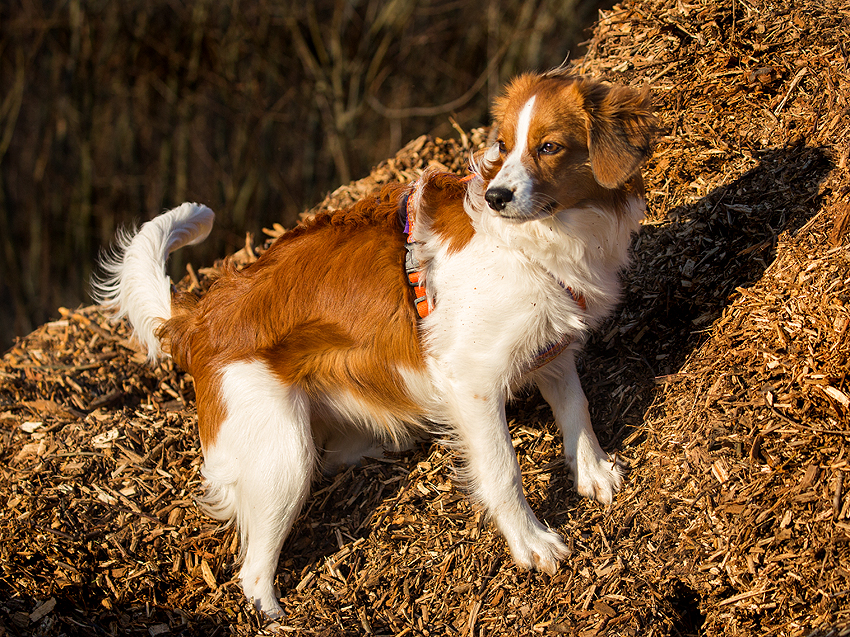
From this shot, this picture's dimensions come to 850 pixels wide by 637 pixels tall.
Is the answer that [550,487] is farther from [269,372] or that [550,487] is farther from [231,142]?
[231,142]

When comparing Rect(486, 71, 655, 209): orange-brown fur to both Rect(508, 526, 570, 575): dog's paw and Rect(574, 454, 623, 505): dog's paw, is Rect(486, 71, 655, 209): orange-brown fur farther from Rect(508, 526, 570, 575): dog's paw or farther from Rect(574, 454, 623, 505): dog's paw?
Rect(508, 526, 570, 575): dog's paw

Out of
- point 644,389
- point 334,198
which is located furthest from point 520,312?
point 334,198

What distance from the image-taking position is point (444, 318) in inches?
112

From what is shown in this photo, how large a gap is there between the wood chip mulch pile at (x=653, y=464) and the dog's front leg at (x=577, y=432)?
97mm

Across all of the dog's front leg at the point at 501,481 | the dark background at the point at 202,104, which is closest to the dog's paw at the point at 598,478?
the dog's front leg at the point at 501,481

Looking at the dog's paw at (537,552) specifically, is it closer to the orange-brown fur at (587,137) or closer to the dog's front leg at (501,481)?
the dog's front leg at (501,481)

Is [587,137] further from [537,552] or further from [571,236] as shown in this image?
[537,552]

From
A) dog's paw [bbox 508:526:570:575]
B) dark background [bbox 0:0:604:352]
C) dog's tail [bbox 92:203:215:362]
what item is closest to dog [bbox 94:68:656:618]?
dog's paw [bbox 508:526:570:575]

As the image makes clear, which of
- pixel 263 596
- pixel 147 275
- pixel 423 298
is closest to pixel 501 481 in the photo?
pixel 423 298

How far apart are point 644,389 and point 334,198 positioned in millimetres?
2642

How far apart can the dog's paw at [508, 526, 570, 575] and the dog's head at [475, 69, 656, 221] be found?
53.2 inches

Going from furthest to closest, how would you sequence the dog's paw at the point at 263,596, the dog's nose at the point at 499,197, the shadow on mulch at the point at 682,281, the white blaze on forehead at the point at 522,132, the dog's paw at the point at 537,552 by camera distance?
the shadow on mulch at the point at 682,281 → the dog's paw at the point at 263,596 → the dog's paw at the point at 537,552 → the white blaze on forehead at the point at 522,132 → the dog's nose at the point at 499,197

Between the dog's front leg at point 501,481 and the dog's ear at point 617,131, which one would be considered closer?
the dog's ear at point 617,131

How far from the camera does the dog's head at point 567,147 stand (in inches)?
98.4
